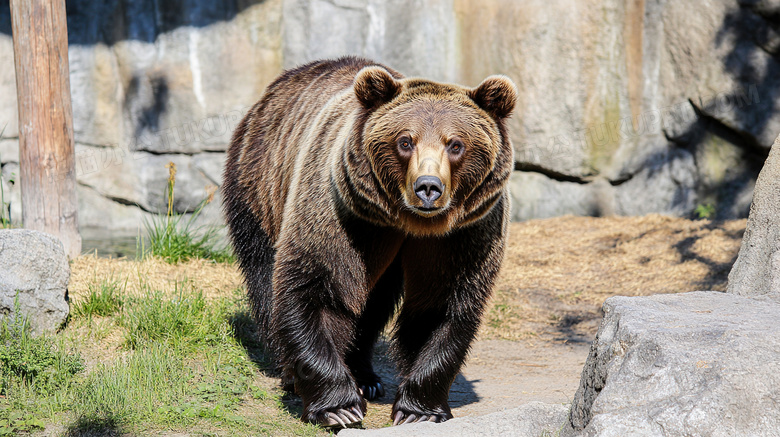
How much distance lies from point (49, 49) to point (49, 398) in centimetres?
321

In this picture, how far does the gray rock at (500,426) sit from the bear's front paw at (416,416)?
64 centimetres

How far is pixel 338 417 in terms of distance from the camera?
3.87 m

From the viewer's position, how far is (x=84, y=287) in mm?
5652

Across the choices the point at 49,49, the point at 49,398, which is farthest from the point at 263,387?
the point at 49,49

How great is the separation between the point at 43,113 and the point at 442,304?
3.87 meters

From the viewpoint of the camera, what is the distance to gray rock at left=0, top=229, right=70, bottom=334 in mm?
4617

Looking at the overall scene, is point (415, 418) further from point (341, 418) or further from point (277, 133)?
point (277, 133)

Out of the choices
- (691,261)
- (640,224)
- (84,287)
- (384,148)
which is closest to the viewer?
(384,148)

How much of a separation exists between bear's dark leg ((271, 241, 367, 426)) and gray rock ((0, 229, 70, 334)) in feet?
5.86

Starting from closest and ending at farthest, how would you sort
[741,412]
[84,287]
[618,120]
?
[741,412], [84,287], [618,120]

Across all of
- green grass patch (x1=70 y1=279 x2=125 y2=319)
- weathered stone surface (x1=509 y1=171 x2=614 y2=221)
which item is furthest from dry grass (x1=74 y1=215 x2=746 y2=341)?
weathered stone surface (x1=509 y1=171 x2=614 y2=221)

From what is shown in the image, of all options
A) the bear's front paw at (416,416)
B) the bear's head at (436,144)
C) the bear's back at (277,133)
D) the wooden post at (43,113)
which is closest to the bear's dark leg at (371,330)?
the bear's front paw at (416,416)

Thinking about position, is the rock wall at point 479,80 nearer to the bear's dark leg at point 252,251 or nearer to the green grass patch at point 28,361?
the bear's dark leg at point 252,251

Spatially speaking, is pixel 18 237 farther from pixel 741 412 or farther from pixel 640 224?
pixel 640 224
